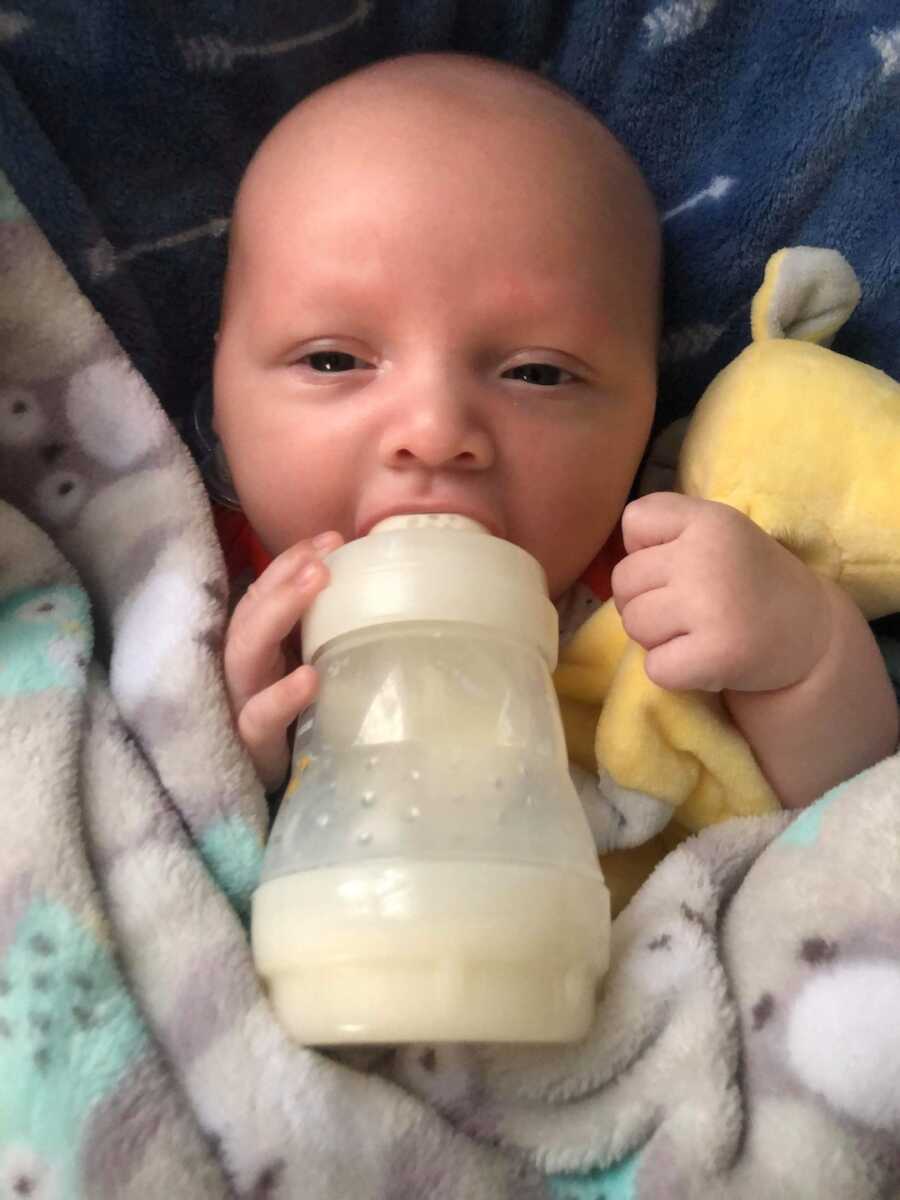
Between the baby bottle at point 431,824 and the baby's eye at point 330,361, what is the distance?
0.23 m

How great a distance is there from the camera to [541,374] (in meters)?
0.97

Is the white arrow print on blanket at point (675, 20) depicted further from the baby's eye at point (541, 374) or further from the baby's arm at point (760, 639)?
the baby's arm at point (760, 639)

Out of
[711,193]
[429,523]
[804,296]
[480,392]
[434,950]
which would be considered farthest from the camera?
[711,193]

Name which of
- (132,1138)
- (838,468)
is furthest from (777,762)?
(132,1138)

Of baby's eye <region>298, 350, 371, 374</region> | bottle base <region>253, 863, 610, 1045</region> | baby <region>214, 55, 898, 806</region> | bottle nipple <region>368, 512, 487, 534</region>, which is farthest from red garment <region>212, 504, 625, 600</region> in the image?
bottle base <region>253, 863, 610, 1045</region>

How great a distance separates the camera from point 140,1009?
712mm

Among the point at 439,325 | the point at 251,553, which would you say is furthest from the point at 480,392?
the point at 251,553

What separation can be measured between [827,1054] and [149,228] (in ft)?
2.81

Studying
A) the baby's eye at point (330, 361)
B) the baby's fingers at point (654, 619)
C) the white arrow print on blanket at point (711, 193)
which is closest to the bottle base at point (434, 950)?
the baby's fingers at point (654, 619)

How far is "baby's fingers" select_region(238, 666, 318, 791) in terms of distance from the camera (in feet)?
2.44

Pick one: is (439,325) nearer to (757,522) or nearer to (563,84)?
(757,522)

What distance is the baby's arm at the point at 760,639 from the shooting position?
32.1 inches

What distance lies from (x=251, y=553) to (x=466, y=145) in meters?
0.38

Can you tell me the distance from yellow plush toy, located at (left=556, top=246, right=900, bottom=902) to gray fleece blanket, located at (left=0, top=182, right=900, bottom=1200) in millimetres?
56
